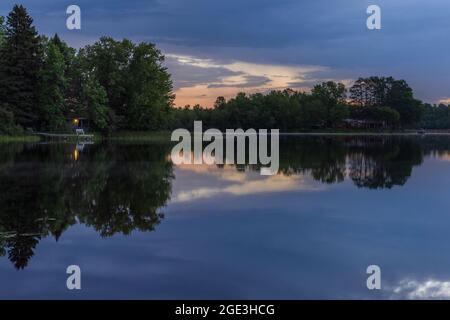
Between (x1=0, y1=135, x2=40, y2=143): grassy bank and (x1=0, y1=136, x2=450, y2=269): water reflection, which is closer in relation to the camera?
(x1=0, y1=136, x2=450, y2=269): water reflection

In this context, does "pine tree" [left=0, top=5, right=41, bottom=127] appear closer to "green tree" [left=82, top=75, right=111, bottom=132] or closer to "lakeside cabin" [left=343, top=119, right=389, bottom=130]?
"green tree" [left=82, top=75, right=111, bottom=132]

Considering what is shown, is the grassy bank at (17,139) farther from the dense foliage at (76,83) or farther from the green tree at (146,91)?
the green tree at (146,91)

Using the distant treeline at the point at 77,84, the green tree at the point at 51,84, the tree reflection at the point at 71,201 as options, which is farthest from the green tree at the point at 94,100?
the tree reflection at the point at 71,201

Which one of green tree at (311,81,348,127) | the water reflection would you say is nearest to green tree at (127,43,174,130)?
the water reflection

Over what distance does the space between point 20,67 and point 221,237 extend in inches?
2131

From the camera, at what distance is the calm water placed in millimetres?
7469

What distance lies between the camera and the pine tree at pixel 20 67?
56.6 m

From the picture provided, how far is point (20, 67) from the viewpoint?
2286 inches

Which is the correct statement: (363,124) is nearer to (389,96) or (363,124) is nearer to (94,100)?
(389,96)

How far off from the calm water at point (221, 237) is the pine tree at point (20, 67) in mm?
40819

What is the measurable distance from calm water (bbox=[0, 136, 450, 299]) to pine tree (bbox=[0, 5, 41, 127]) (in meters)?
40.8

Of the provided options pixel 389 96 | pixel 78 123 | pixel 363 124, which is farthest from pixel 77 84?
pixel 389 96

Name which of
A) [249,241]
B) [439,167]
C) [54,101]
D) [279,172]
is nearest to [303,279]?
[249,241]
